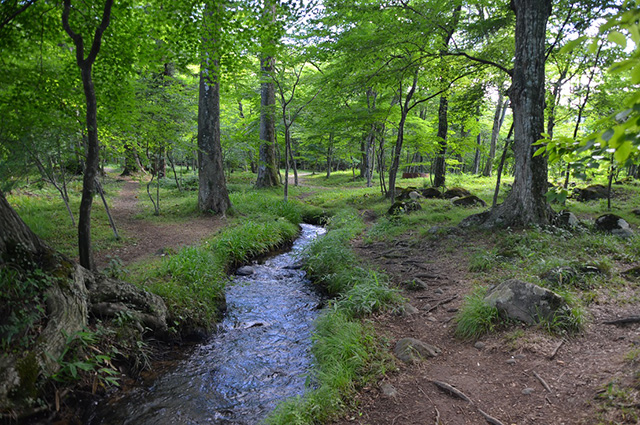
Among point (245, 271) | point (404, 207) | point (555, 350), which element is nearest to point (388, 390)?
point (555, 350)

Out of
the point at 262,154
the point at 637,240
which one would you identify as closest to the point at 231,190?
the point at 262,154

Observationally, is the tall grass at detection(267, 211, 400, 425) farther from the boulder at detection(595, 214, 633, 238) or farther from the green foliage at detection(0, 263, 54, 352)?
the boulder at detection(595, 214, 633, 238)

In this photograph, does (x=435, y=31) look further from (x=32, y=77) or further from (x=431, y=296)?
(x=32, y=77)

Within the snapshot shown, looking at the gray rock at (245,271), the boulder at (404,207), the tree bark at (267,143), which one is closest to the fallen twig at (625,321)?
the gray rock at (245,271)

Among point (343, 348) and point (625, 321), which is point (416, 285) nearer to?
point (343, 348)

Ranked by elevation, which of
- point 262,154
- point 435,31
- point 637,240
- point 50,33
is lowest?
point 637,240

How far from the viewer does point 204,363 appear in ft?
14.3

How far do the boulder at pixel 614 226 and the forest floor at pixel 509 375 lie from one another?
3.06 metres

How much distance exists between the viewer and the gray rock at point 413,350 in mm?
3877

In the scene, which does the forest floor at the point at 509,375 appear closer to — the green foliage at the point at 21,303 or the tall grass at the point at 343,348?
the tall grass at the point at 343,348

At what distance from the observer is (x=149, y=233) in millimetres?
8828

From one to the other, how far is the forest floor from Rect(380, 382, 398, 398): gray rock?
17mm

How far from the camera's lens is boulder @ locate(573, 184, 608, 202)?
11.9 metres

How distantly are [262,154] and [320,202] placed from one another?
390cm
